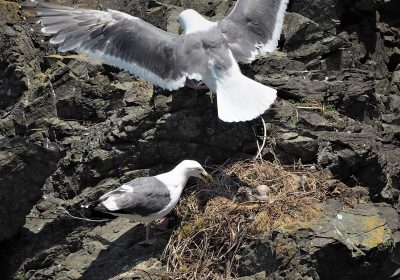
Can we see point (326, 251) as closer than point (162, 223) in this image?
Yes

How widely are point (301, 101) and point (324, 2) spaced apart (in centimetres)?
253

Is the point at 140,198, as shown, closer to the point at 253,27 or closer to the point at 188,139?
the point at 188,139

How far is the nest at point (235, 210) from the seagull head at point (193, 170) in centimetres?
15

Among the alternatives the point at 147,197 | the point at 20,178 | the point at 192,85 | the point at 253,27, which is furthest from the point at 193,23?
the point at 20,178

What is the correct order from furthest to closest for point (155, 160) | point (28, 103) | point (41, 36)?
point (41, 36), point (28, 103), point (155, 160)

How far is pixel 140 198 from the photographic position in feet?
28.6

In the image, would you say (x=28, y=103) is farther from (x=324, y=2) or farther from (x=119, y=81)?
(x=324, y=2)

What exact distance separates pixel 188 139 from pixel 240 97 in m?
0.83

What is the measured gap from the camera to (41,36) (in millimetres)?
12406

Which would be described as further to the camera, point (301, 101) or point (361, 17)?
point (361, 17)

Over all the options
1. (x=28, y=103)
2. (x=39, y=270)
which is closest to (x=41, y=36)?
(x=28, y=103)

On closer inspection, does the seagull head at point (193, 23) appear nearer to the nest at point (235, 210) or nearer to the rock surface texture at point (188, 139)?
the rock surface texture at point (188, 139)

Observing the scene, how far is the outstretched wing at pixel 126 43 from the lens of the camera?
9922mm

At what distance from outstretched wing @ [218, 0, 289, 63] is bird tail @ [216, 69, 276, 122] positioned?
59cm
